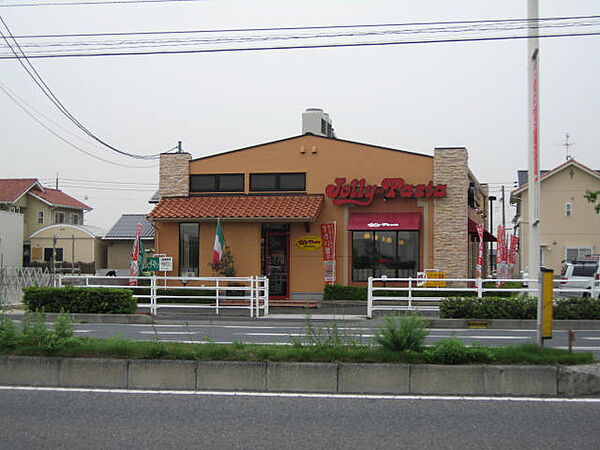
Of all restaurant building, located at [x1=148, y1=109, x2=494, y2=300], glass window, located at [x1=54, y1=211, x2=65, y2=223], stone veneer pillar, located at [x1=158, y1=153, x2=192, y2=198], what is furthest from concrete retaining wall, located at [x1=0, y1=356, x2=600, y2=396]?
glass window, located at [x1=54, y1=211, x2=65, y2=223]

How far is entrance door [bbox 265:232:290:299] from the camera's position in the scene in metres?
27.4

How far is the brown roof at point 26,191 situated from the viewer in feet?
191

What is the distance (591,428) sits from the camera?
7.03m

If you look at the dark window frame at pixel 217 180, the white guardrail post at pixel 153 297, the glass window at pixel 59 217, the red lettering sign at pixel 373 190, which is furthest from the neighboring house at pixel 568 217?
the glass window at pixel 59 217

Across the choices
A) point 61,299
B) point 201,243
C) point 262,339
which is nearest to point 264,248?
point 201,243

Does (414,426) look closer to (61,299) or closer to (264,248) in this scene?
(61,299)

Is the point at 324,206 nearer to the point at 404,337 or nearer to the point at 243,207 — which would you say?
the point at 243,207

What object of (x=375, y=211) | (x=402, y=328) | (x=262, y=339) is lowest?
(x=262, y=339)

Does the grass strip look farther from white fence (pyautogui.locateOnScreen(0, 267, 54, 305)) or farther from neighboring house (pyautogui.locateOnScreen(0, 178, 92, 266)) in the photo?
neighboring house (pyautogui.locateOnScreen(0, 178, 92, 266))

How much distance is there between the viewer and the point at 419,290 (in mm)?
19984

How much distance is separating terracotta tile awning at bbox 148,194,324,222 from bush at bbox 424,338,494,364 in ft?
55.3

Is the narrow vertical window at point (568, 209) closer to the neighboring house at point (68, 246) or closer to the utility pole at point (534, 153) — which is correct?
the utility pole at point (534, 153)

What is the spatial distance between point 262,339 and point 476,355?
6384 mm

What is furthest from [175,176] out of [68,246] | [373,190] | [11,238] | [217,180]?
[68,246]
